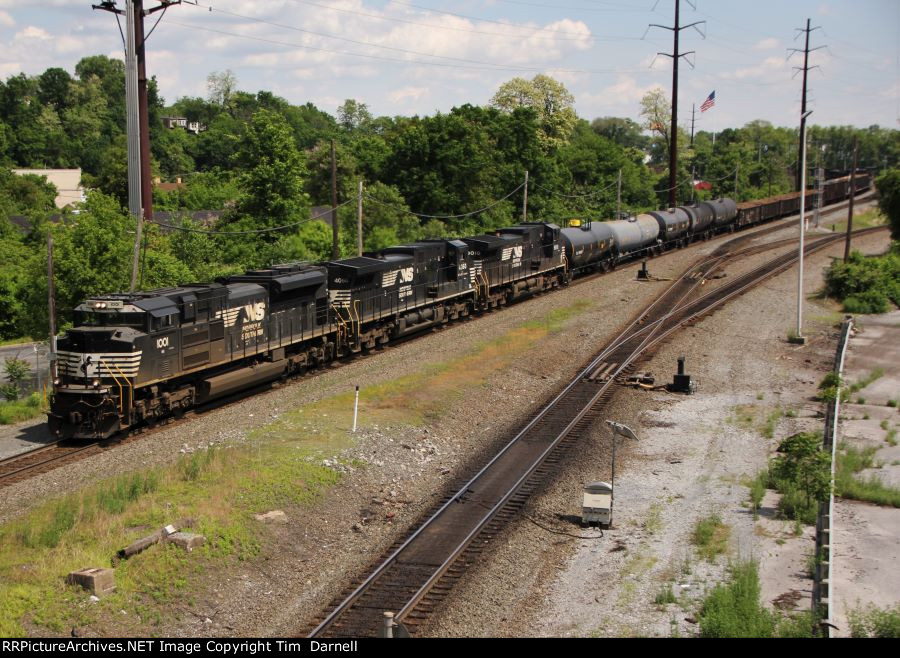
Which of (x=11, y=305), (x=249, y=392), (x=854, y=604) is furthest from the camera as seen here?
(x=11, y=305)

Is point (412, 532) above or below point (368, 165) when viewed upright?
below

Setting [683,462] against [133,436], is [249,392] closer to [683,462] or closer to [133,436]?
[133,436]

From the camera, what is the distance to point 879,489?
61.9 feet

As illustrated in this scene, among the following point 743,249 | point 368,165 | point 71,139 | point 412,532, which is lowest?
point 412,532

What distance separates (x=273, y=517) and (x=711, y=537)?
8.79 metres

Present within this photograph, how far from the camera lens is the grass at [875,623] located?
1184 centimetres

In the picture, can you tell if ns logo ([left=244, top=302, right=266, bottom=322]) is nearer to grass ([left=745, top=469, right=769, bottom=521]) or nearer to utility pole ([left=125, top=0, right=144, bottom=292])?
utility pole ([left=125, top=0, right=144, bottom=292])

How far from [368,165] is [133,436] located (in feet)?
172

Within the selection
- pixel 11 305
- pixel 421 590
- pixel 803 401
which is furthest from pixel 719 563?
pixel 11 305

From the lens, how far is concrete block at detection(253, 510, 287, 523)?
56.8 feet

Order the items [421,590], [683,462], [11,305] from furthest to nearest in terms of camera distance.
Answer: [11,305] → [683,462] → [421,590]

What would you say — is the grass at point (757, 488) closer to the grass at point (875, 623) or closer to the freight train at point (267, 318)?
the grass at point (875, 623)

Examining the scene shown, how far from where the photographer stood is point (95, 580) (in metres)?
13.7

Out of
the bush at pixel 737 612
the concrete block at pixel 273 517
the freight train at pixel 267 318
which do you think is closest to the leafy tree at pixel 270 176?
the freight train at pixel 267 318
